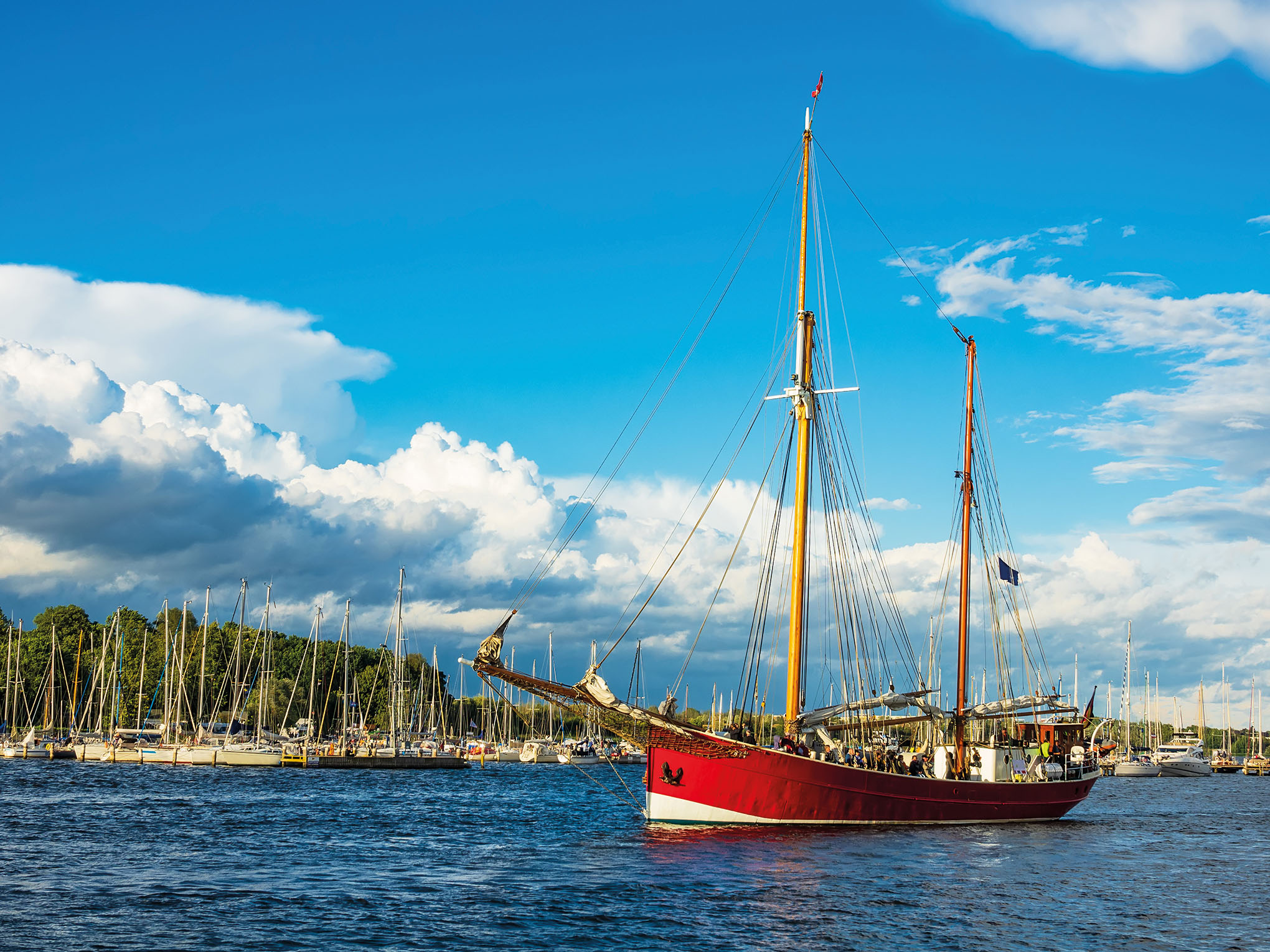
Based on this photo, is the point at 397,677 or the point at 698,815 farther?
the point at 397,677

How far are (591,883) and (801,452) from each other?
78.7ft

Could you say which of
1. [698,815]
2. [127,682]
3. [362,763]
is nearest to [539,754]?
[362,763]

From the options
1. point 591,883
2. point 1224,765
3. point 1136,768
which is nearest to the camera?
point 591,883

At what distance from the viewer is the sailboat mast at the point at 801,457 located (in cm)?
4912

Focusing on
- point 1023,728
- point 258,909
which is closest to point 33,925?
point 258,909

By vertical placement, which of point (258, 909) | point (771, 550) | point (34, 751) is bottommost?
point (34, 751)

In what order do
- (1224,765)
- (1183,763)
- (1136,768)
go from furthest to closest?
1. (1224,765)
2. (1183,763)
3. (1136,768)

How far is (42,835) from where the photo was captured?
1927 inches

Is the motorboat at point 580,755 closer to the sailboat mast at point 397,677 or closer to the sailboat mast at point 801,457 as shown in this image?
the sailboat mast at point 397,677

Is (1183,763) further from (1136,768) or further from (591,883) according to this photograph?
(591,883)

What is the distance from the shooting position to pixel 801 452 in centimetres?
5319

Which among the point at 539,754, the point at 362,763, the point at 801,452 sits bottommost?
the point at 539,754

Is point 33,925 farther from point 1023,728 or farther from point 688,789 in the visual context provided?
point 1023,728

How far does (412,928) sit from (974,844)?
27279 mm
